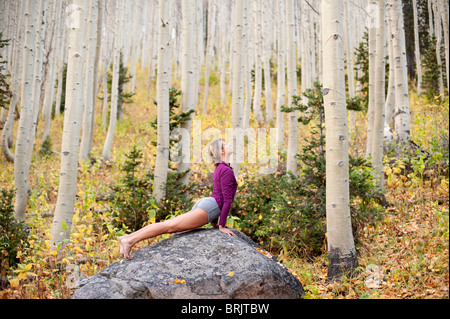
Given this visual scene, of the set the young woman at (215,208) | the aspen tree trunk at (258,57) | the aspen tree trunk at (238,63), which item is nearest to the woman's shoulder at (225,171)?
the young woman at (215,208)

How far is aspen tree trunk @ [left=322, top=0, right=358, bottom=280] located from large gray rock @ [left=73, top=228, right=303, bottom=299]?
2.44 feet

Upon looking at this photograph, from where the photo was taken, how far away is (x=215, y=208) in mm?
3750

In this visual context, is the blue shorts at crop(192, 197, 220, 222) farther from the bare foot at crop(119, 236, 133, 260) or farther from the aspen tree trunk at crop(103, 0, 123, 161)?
the aspen tree trunk at crop(103, 0, 123, 161)

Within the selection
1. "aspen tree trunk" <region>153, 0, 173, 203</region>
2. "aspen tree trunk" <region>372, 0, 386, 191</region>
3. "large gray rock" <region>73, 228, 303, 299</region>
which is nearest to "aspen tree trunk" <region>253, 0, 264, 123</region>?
"aspen tree trunk" <region>153, 0, 173, 203</region>

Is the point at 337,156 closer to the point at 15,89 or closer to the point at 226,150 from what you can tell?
the point at 226,150

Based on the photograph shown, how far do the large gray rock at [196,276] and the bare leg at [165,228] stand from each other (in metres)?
0.16

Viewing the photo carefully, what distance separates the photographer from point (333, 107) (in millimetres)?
3822

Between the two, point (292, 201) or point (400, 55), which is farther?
point (400, 55)

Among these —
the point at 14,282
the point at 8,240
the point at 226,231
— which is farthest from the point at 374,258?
the point at 8,240

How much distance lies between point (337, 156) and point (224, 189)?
1.36 metres

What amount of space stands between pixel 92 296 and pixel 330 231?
2.63 m

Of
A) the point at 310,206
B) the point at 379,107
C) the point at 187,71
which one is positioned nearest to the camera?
the point at 310,206

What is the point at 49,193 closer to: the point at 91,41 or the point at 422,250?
the point at 91,41

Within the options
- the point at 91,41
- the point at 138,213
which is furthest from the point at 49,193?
the point at 91,41
